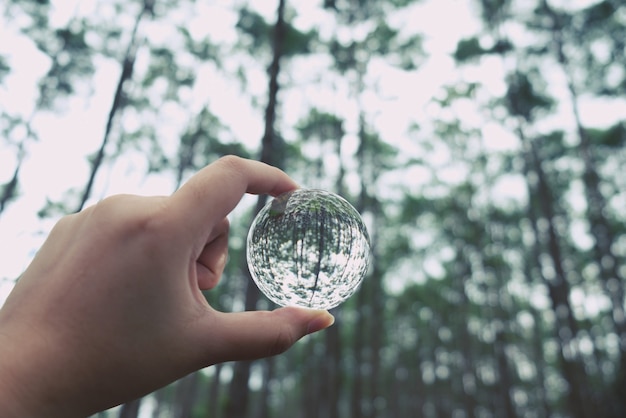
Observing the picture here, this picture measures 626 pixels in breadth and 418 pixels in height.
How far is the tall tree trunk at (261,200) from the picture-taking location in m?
7.45

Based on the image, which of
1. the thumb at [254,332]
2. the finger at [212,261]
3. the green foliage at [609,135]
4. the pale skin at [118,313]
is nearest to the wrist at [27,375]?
the pale skin at [118,313]

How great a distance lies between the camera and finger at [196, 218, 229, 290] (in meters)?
1.79

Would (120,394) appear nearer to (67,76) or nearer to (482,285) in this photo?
(67,76)

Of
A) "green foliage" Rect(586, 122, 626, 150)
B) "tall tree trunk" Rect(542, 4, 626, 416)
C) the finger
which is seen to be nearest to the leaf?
"tall tree trunk" Rect(542, 4, 626, 416)

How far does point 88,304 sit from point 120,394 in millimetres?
307

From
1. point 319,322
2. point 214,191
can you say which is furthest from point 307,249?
point 214,191

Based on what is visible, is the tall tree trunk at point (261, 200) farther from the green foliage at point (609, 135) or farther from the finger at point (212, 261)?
the green foliage at point (609, 135)

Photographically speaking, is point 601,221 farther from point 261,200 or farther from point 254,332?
point 254,332

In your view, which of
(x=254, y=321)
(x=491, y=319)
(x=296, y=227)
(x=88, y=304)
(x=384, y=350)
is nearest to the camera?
(x=88, y=304)

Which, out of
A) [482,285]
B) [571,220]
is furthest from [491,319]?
[571,220]

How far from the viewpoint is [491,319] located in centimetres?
2466

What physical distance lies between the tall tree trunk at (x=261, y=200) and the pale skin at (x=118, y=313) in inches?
228

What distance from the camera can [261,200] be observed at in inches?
342

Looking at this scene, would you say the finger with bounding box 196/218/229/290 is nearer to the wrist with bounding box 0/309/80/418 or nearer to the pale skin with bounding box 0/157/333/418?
the pale skin with bounding box 0/157/333/418
